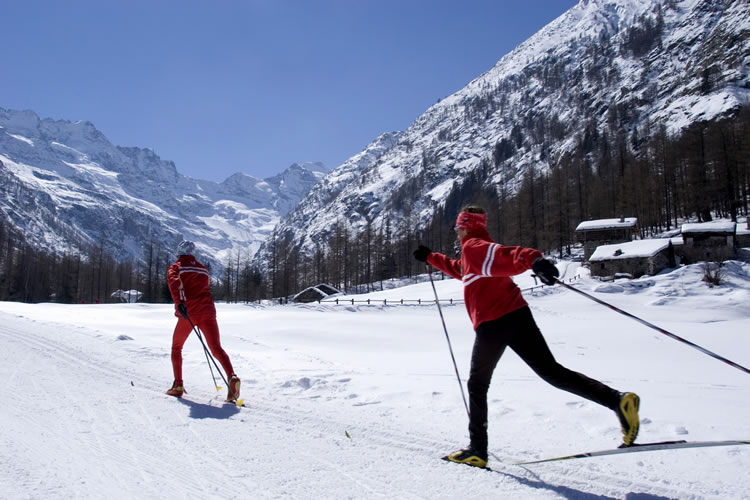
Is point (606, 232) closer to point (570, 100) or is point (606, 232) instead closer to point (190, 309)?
point (190, 309)

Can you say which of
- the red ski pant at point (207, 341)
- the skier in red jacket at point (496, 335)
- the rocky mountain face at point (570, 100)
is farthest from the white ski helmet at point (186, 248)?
the rocky mountain face at point (570, 100)

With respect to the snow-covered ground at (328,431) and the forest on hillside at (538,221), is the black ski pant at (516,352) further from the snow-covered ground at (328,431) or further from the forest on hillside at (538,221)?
the forest on hillside at (538,221)

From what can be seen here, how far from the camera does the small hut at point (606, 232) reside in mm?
45562

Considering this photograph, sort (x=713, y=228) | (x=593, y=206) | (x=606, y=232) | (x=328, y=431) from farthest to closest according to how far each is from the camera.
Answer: (x=593, y=206)
(x=606, y=232)
(x=713, y=228)
(x=328, y=431)

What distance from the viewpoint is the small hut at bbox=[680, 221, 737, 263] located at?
1411 inches

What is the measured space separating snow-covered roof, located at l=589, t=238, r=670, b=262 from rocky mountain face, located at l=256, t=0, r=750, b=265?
156 feet

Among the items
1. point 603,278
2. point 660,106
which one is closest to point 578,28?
point 660,106

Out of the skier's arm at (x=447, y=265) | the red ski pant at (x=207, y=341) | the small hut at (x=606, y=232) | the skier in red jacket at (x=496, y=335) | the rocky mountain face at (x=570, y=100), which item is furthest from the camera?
the rocky mountain face at (x=570, y=100)

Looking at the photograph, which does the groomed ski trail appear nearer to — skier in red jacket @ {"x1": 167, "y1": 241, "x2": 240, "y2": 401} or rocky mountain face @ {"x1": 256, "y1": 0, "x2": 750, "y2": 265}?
skier in red jacket @ {"x1": 167, "y1": 241, "x2": 240, "y2": 401}

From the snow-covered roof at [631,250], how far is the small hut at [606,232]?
24.6 feet

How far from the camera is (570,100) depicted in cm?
13225

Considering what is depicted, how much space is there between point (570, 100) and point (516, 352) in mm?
149355

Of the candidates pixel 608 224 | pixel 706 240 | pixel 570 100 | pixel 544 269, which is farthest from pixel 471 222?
pixel 570 100

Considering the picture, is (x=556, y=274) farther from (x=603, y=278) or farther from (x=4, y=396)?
(x=603, y=278)
